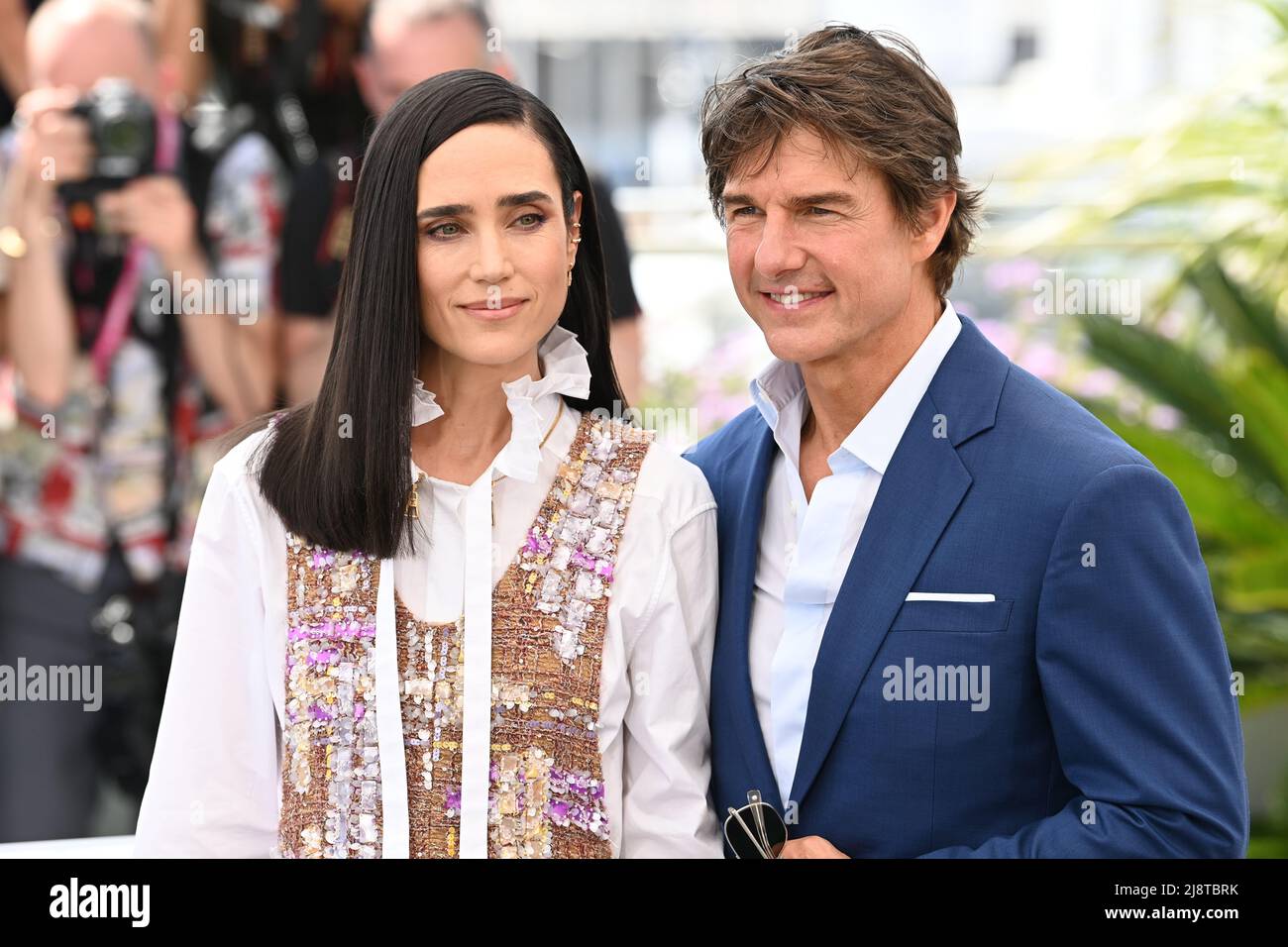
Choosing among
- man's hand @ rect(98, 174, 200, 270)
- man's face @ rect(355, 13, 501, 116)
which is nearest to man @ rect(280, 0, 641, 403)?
man's face @ rect(355, 13, 501, 116)

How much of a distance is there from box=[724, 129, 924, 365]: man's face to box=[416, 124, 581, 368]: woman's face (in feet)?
0.90

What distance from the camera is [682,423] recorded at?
14.9 ft

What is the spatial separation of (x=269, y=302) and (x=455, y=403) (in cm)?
156

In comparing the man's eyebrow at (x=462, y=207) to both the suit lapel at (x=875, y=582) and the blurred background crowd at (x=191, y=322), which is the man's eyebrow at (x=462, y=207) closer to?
the suit lapel at (x=875, y=582)

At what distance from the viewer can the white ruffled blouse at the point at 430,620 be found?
6.08ft

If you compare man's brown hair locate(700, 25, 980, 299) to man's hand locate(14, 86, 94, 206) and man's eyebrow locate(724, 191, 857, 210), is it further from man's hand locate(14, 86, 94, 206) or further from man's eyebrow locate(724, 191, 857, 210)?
man's hand locate(14, 86, 94, 206)

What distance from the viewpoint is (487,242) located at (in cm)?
179

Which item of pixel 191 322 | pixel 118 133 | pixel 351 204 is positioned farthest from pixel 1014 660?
pixel 118 133

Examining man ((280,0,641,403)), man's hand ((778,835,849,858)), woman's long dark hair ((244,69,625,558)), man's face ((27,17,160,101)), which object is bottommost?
man's hand ((778,835,849,858))

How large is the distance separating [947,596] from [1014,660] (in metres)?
0.11

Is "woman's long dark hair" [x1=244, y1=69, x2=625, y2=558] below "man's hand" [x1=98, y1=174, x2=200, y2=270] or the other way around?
below

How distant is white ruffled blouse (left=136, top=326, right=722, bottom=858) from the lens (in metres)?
1.85

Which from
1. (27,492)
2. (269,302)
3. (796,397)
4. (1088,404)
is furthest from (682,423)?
(796,397)
